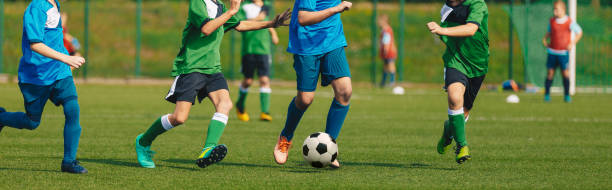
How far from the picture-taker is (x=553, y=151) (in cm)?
816

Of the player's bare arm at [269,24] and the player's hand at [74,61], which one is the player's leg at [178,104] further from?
the player's hand at [74,61]

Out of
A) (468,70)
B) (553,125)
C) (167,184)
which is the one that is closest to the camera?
(167,184)

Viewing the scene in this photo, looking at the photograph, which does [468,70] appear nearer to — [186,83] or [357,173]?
[357,173]

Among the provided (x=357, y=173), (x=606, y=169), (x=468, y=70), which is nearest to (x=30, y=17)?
(x=357, y=173)

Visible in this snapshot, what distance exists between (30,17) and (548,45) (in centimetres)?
1265

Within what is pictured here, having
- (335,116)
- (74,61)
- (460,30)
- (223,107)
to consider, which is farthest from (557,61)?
(74,61)

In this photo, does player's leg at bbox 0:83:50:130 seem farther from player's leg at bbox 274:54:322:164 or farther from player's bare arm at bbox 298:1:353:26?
player's bare arm at bbox 298:1:353:26

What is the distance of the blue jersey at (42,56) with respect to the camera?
20.2 feet

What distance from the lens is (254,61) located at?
12141mm

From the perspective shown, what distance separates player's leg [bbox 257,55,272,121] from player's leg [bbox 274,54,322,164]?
4641mm

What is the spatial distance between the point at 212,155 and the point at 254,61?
5.91 m

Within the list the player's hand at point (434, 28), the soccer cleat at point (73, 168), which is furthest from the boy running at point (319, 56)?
the soccer cleat at point (73, 168)

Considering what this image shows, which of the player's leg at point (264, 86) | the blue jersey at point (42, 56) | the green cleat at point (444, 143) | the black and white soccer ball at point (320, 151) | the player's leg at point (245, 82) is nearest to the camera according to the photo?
the blue jersey at point (42, 56)

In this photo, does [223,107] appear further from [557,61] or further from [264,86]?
[557,61]
